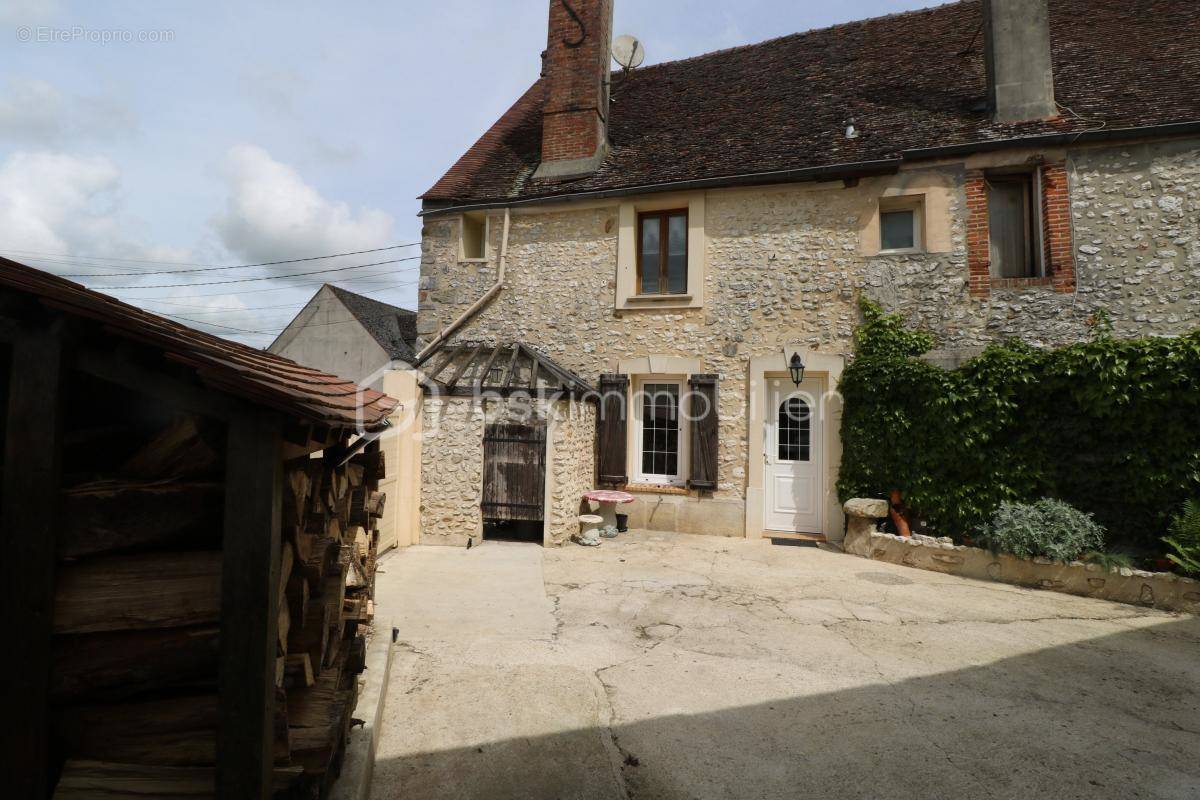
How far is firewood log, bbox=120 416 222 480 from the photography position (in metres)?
1.73

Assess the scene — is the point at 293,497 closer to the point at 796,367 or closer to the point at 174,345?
the point at 174,345

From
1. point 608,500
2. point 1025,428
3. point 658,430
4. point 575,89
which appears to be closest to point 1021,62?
point 1025,428

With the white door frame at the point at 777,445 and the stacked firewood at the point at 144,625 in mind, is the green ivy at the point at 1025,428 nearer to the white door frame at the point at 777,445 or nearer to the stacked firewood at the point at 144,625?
the white door frame at the point at 777,445

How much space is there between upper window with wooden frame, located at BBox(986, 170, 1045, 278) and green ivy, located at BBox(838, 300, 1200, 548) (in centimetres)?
115

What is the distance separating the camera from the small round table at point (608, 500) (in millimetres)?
7805

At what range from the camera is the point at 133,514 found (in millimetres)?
1720

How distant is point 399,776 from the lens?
2.65 metres

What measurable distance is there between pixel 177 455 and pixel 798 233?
25.6 feet

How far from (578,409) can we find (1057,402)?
18.4 feet

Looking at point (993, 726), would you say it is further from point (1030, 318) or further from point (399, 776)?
point (1030, 318)

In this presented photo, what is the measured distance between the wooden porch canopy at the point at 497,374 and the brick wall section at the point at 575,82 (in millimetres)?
3476

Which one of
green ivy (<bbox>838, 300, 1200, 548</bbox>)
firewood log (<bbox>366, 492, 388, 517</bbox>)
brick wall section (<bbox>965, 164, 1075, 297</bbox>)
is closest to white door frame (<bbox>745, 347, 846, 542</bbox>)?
green ivy (<bbox>838, 300, 1200, 548</bbox>)

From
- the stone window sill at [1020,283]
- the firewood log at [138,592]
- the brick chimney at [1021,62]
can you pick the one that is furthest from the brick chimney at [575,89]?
the firewood log at [138,592]

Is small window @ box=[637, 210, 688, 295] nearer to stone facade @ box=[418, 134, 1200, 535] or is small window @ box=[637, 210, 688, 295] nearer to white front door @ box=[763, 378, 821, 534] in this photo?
stone facade @ box=[418, 134, 1200, 535]
